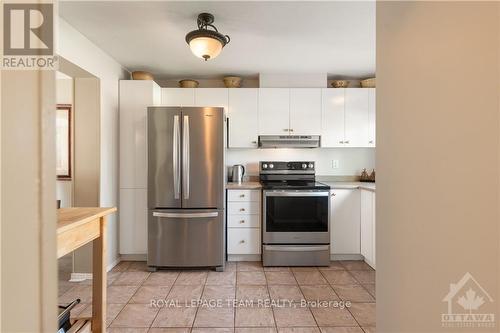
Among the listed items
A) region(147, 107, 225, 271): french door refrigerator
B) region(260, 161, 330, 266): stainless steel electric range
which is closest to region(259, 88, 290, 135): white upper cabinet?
region(147, 107, 225, 271): french door refrigerator

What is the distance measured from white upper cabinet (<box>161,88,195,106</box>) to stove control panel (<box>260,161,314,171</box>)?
1255 mm

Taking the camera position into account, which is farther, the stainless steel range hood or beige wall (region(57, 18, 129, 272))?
the stainless steel range hood

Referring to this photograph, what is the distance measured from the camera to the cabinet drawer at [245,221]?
115 inches

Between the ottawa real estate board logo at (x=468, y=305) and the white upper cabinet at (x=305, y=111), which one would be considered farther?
the white upper cabinet at (x=305, y=111)

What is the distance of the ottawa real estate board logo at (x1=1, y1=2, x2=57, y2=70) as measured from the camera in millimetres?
459

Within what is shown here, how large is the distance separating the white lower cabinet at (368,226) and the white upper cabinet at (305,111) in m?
1.01

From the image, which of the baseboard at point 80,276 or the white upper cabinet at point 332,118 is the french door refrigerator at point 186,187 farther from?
the white upper cabinet at point 332,118

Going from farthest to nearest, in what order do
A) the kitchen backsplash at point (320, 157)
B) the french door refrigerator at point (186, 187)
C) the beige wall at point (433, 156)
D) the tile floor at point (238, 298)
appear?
the kitchen backsplash at point (320, 157)
the french door refrigerator at point (186, 187)
the tile floor at point (238, 298)
the beige wall at point (433, 156)

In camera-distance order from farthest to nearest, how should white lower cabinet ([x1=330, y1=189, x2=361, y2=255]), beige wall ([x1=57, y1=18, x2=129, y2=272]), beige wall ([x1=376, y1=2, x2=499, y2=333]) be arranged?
white lower cabinet ([x1=330, y1=189, x2=361, y2=255]) < beige wall ([x1=57, y1=18, x2=129, y2=272]) < beige wall ([x1=376, y1=2, x2=499, y2=333])

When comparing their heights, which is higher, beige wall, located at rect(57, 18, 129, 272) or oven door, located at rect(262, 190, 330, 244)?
beige wall, located at rect(57, 18, 129, 272)

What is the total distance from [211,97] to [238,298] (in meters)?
2.32

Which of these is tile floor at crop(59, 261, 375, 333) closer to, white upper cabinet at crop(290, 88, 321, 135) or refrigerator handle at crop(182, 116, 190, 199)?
refrigerator handle at crop(182, 116, 190, 199)

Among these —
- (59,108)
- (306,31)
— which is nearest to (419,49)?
(306,31)

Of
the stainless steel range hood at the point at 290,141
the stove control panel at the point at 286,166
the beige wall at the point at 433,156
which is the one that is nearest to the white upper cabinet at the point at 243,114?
the stainless steel range hood at the point at 290,141
